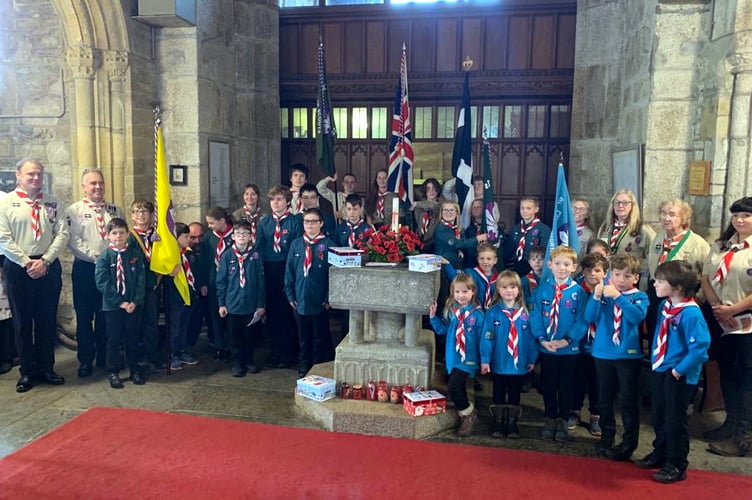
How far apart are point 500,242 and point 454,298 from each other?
156 cm

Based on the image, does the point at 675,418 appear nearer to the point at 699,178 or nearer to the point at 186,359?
the point at 699,178

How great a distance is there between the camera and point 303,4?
777 centimetres

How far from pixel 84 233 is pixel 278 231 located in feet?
5.52

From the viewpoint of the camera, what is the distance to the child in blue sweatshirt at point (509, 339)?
13.3 ft

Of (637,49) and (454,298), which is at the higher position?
(637,49)

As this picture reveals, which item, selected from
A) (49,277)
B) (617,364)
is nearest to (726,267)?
(617,364)

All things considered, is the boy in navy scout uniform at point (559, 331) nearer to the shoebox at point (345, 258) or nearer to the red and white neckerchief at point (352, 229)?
the shoebox at point (345, 258)

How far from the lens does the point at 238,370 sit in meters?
5.30

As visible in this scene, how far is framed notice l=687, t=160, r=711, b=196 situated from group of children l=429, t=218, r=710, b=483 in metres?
1.45

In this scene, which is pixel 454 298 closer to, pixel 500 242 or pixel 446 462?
pixel 446 462

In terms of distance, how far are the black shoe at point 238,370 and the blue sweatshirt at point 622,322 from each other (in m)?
3.00

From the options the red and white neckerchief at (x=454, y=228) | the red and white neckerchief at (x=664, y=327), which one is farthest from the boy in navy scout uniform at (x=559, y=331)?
the red and white neckerchief at (x=454, y=228)

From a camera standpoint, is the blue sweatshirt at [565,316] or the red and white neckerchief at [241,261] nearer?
the blue sweatshirt at [565,316]

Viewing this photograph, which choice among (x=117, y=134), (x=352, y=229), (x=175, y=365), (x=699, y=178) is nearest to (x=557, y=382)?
(x=352, y=229)
